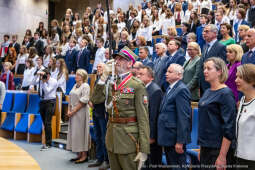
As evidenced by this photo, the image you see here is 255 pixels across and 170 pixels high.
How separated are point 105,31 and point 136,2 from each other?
627 centimetres

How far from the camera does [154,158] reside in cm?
321

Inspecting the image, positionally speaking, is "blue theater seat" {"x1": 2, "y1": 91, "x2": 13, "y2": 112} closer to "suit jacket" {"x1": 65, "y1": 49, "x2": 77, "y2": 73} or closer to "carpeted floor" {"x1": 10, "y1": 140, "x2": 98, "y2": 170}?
"carpeted floor" {"x1": 10, "y1": 140, "x2": 98, "y2": 170}

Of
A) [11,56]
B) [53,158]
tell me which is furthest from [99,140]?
[11,56]

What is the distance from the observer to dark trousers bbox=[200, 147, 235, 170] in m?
2.39

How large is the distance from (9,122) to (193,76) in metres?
4.48

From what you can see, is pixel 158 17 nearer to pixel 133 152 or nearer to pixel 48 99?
pixel 48 99

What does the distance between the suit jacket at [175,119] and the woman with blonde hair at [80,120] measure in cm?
206

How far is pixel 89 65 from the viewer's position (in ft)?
27.4

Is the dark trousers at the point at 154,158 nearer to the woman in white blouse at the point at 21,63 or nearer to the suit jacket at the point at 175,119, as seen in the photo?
the suit jacket at the point at 175,119

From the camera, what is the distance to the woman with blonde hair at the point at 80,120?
473 centimetres

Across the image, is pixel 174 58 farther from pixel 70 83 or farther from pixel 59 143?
pixel 70 83

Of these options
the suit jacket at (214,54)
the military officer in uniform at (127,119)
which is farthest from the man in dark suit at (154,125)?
the suit jacket at (214,54)

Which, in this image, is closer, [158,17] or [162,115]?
[162,115]

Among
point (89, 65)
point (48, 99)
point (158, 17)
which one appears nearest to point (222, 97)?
point (48, 99)
